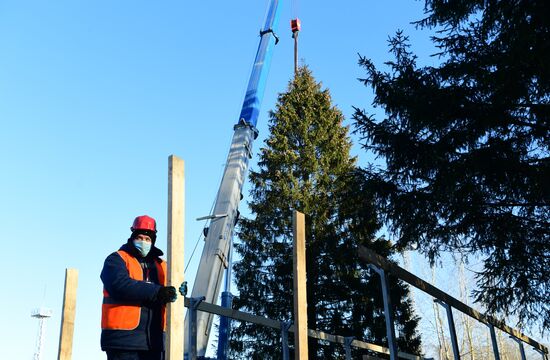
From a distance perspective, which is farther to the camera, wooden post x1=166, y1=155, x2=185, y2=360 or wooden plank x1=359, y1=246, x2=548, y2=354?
wooden plank x1=359, y1=246, x2=548, y2=354

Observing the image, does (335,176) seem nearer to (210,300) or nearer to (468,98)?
(210,300)

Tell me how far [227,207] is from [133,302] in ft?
29.0

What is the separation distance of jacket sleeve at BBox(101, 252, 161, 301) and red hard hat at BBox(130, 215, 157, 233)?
0.33m

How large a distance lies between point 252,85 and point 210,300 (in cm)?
616

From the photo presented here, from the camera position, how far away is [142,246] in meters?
4.40

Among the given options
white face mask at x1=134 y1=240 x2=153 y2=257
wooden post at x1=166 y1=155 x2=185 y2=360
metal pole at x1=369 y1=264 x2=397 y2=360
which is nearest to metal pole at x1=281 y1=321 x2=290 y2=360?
metal pole at x1=369 y1=264 x2=397 y2=360

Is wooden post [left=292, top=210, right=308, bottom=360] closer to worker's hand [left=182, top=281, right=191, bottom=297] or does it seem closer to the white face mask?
worker's hand [left=182, top=281, right=191, bottom=297]

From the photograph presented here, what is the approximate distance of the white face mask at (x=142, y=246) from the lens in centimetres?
439

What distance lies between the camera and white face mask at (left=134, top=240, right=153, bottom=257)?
4391 millimetres

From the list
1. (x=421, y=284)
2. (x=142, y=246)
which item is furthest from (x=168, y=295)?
(x=421, y=284)

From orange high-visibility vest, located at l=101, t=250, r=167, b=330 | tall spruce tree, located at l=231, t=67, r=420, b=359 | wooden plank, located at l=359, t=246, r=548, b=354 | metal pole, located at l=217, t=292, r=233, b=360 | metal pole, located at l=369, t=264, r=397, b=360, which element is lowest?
orange high-visibility vest, located at l=101, t=250, r=167, b=330

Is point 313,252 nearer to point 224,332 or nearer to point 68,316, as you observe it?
point 224,332

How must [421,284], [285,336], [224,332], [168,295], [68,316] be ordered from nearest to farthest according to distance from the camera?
[168,295], [68,316], [285,336], [421,284], [224,332]

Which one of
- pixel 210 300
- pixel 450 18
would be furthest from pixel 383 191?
pixel 210 300
